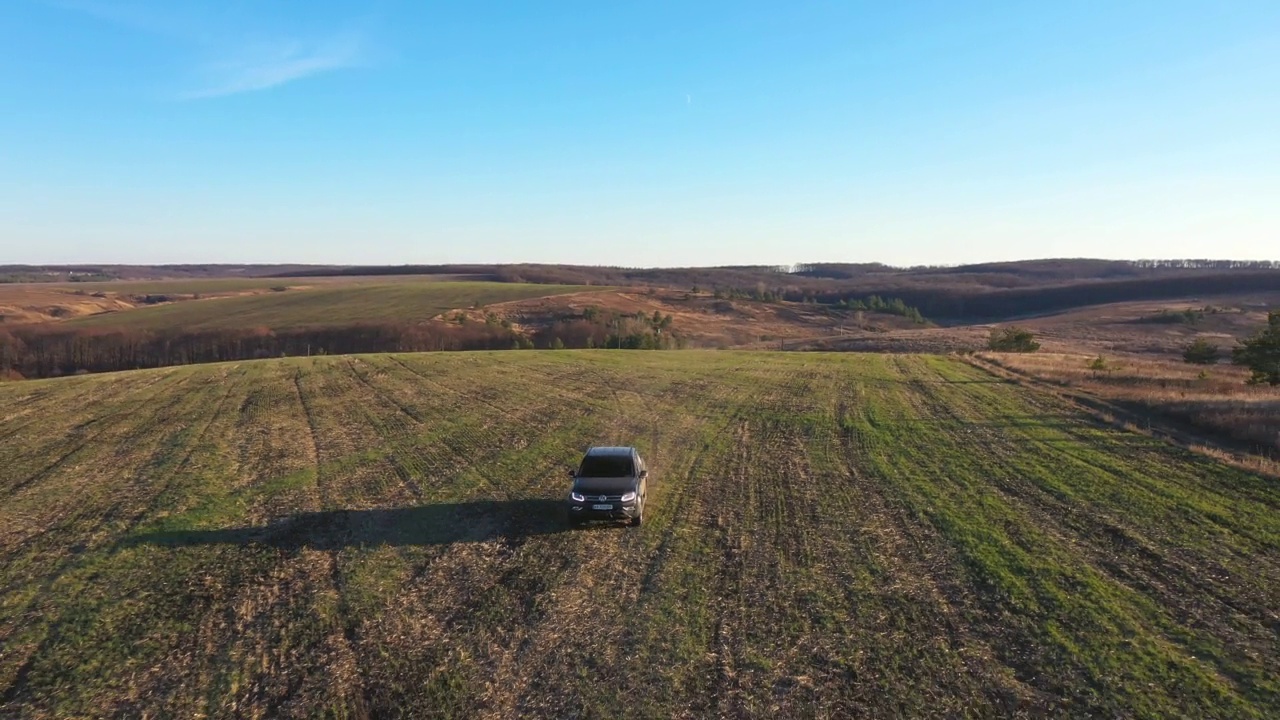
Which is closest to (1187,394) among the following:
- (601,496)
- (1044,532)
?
(1044,532)

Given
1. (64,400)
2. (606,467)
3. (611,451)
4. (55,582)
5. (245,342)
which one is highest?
(611,451)

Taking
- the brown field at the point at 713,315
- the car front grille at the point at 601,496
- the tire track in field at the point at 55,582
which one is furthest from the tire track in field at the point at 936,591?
the brown field at the point at 713,315

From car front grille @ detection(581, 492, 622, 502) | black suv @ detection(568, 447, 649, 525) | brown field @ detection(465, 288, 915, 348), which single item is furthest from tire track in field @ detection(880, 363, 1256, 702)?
brown field @ detection(465, 288, 915, 348)

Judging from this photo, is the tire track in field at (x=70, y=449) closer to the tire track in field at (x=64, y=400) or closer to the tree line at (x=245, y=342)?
the tire track in field at (x=64, y=400)

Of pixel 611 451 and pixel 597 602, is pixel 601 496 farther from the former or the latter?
pixel 597 602

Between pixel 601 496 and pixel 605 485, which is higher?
pixel 605 485
